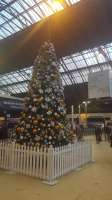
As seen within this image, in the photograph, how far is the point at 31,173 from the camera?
6.46m

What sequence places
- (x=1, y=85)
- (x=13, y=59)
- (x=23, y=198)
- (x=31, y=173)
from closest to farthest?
(x=23, y=198), (x=31, y=173), (x=13, y=59), (x=1, y=85)

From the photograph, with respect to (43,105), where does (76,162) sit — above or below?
below

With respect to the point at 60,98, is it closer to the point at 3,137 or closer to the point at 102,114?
the point at 3,137

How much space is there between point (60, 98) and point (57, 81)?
578mm

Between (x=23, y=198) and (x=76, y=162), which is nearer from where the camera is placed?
(x=23, y=198)

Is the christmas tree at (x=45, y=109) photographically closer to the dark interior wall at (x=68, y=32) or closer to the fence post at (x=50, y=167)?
the dark interior wall at (x=68, y=32)

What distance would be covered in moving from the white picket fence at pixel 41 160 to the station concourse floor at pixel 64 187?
0.76ft

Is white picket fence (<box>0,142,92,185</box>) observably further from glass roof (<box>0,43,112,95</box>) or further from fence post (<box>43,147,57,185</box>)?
glass roof (<box>0,43,112,95</box>)

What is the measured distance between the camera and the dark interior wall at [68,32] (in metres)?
5.43

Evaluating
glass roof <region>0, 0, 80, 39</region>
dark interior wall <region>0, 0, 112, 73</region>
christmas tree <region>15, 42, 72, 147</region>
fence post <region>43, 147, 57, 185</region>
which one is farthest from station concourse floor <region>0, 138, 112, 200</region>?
glass roof <region>0, 0, 80, 39</region>

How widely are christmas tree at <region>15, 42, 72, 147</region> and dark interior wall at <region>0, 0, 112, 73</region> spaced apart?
45 centimetres

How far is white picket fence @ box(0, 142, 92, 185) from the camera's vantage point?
617 cm

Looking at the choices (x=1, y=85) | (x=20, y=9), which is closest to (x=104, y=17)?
(x=20, y=9)

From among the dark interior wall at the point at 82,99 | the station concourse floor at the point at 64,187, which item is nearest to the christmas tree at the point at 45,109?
the station concourse floor at the point at 64,187
